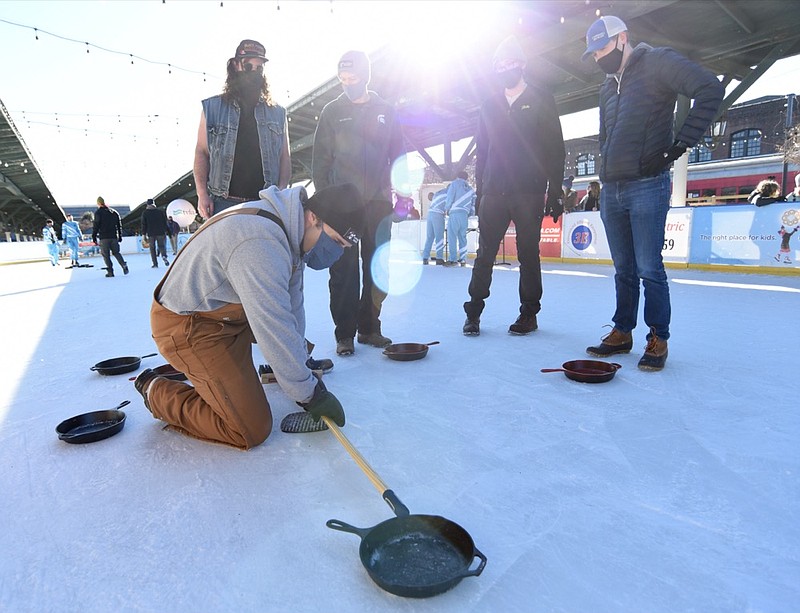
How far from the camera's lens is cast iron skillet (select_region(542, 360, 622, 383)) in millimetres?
1889

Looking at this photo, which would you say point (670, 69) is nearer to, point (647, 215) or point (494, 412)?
point (647, 215)

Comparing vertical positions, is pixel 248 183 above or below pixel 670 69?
below

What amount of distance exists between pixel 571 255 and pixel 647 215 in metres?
6.11

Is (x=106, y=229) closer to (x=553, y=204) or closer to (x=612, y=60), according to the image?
(x=553, y=204)

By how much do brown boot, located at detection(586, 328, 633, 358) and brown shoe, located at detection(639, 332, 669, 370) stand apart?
209 mm

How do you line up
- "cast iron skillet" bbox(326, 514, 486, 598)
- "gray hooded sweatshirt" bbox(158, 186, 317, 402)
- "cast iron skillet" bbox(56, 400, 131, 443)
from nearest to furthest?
"cast iron skillet" bbox(326, 514, 486, 598) → "gray hooded sweatshirt" bbox(158, 186, 317, 402) → "cast iron skillet" bbox(56, 400, 131, 443)

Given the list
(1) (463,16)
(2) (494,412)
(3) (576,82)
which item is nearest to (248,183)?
(2) (494,412)

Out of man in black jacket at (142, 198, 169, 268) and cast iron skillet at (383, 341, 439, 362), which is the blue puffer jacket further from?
man in black jacket at (142, 198, 169, 268)

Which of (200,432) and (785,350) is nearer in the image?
(200,432)

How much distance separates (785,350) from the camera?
2297 mm

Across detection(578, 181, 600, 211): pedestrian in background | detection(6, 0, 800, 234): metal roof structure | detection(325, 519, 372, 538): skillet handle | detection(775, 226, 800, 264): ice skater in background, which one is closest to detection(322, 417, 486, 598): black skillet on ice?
detection(325, 519, 372, 538): skillet handle

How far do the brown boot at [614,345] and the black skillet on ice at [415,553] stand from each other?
1663 millimetres

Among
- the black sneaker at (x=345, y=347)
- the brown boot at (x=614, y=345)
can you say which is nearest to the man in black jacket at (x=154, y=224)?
the black sneaker at (x=345, y=347)

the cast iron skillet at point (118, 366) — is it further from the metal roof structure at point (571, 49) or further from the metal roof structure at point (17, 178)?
the metal roof structure at point (17, 178)
